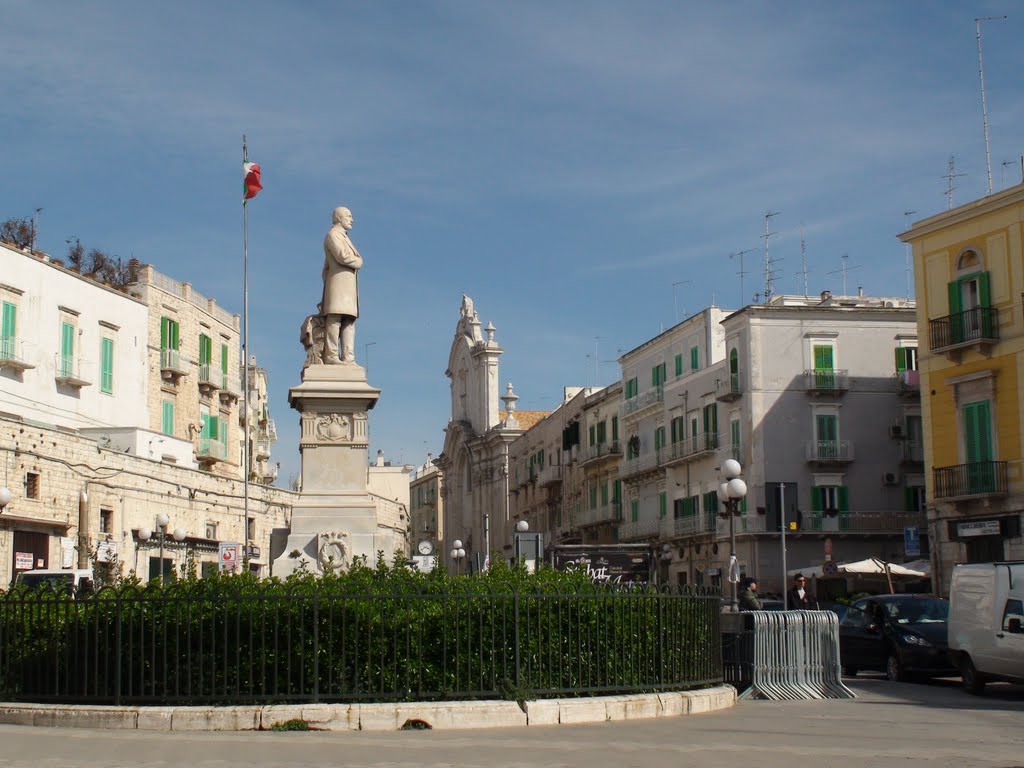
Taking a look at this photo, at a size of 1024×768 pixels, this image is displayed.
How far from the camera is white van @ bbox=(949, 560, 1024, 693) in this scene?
19.0 m

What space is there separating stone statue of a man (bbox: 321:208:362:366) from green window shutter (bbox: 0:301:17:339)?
26870 mm

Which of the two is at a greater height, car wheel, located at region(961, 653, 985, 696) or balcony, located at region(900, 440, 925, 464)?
balcony, located at region(900, 440, 925, 464)

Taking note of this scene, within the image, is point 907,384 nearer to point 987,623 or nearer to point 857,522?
point 857,522

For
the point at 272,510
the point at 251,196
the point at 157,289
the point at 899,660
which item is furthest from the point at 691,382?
the point at 899,660

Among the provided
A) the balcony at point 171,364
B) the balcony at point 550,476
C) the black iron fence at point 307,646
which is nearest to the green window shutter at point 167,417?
the balcony at point 171,364

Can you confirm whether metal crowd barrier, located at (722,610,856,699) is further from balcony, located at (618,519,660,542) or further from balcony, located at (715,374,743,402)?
balcony, located at (618,519,660,542)

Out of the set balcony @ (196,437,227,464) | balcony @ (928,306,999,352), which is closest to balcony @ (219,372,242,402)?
balcony @ (196,437,227,464)

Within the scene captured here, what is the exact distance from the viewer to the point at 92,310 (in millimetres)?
47875

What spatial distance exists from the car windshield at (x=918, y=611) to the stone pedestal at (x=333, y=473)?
9.28 m

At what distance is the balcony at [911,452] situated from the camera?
52906 mm

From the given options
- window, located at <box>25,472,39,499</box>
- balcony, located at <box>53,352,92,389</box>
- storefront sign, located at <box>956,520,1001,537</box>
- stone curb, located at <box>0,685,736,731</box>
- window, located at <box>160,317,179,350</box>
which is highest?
window, located at <box>160,317,179,350</box>

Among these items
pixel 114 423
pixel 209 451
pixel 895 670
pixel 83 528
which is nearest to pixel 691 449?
pixel 209 451

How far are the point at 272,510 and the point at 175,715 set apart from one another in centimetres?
3984

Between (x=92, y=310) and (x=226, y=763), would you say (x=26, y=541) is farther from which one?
(x=226, y=763)
